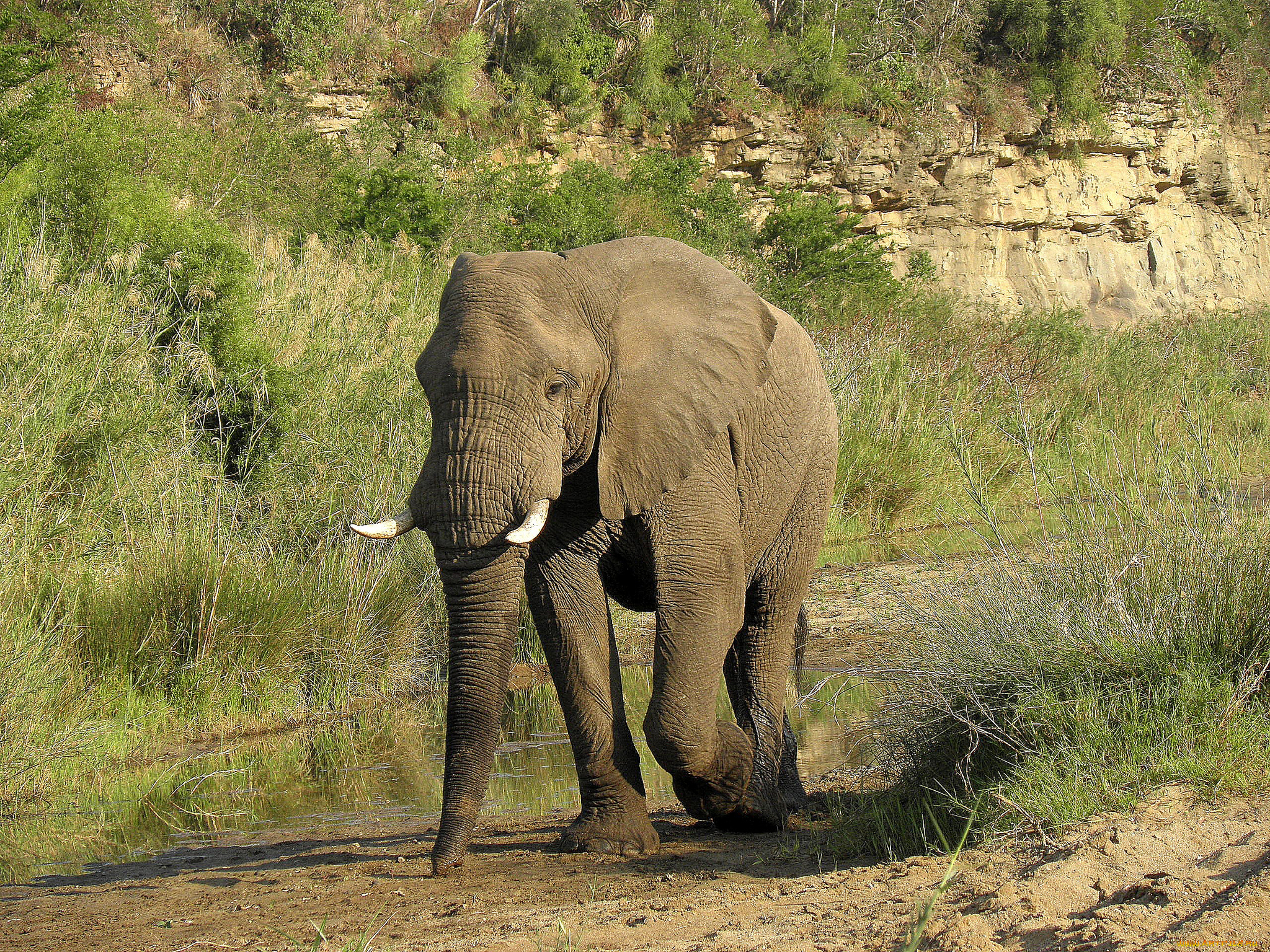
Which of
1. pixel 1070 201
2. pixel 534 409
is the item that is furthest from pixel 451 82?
pixel 534 409

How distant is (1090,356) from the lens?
18812mm

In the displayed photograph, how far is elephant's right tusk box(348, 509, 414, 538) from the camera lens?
4523mm

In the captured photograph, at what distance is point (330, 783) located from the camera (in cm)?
693

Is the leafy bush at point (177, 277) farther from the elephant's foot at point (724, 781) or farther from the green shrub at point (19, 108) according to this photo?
the elephant's foot at point (724, 781)

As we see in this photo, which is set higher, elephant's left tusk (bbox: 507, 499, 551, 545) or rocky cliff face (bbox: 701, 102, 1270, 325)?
elephant's left tusk (bbox: 507, 499, 551, 545)

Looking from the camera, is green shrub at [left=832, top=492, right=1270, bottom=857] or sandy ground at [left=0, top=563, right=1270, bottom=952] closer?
sandy ground at [left=0, top=563, right=1270, bottom=952]

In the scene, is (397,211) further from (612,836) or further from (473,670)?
(473,670)

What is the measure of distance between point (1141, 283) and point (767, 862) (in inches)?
1231

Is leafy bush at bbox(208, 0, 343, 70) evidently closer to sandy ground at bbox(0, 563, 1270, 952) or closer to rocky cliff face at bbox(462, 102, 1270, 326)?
rocky cliff face at bbox(462, 102, 1270, 326)

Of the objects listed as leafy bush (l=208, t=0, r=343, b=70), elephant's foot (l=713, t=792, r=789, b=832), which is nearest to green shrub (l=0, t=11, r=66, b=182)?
elephant's foot (l=713, t=792, r=789, b=832)

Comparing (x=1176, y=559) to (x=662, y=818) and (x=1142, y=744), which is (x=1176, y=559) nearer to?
(x=1142, y=744)

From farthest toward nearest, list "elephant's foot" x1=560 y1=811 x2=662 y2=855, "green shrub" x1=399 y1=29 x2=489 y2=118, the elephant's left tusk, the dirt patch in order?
"green shrub" x1=399 y1=29 x2=489 y2=118 < "elephant's foot" x1=560 y1=811 x2=662 y2=855 < the elephant's left tusk < the dirt patch

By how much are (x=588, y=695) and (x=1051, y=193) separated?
29.5m

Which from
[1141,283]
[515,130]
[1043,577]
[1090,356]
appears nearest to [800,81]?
[515,130]
